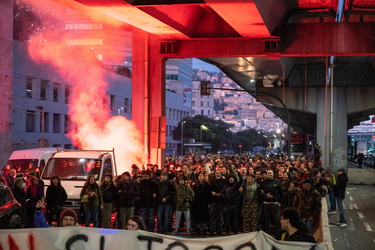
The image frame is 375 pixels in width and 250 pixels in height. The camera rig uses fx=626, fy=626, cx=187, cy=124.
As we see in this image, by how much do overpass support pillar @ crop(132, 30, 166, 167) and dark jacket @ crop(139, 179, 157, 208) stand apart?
8257mm

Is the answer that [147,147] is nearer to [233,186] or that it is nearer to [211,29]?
[211,29]

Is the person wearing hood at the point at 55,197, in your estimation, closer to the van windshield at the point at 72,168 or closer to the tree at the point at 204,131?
the van windshield at the point at 72,168

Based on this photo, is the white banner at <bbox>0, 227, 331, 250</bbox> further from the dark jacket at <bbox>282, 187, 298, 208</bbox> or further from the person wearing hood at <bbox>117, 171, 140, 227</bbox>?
the person wearing hood at <bbox>117, 171, 140, 227</bbox>

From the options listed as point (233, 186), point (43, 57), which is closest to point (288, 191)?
point (233, 186)

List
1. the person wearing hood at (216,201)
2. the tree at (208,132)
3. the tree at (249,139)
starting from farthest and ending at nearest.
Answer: the tree at (249,139), the tree at (208,132), the person wearing hood at (216,201)

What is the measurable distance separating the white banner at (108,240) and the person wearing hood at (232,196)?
29.8 ft

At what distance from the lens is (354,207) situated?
24.4 metres

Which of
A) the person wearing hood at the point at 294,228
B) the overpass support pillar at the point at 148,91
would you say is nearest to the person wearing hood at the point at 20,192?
the person wearing hood at the point at 294,228

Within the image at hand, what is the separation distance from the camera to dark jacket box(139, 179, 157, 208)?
1619cm

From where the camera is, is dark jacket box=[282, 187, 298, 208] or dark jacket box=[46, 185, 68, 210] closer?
dark jacket box=[282, 187, 298, 208]

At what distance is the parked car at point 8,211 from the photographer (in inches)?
403

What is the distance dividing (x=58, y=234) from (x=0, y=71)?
Answer: 30.7 m

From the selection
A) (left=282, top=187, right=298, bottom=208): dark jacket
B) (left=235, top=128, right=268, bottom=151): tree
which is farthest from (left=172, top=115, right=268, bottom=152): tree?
(left=282, top=187, right=298, bottom=208): dark jacket

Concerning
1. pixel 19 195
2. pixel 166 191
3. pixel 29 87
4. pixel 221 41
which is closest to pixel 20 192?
pixel 19 195
